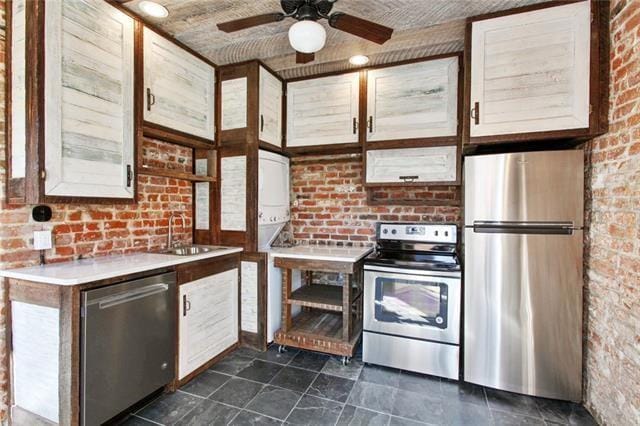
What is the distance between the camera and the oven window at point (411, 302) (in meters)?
2.25

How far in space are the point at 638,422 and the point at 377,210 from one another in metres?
2.15

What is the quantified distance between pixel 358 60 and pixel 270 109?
0.89 metres

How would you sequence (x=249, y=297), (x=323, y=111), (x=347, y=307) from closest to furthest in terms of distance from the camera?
(x=347, y=307) < (x=249, y=297) < (x=323, y=111)

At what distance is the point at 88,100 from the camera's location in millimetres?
1757

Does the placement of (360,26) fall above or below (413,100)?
above

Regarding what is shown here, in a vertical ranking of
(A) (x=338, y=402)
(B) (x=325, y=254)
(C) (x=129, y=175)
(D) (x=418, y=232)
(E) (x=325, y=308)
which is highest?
(C) (x=129, y=175)

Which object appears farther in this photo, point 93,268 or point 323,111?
point 323,111

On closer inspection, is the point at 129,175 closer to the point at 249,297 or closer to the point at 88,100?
the point at 88,100

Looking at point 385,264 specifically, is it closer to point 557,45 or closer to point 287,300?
point 287,300

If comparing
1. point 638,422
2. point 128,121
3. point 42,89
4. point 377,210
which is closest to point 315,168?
point 377,210

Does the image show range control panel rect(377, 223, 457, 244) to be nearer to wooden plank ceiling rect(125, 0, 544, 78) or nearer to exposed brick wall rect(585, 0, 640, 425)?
exposed brick wall rect(585, 0, 640, 425)

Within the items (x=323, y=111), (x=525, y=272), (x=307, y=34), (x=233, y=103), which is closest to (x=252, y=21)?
(x=307, y=34)

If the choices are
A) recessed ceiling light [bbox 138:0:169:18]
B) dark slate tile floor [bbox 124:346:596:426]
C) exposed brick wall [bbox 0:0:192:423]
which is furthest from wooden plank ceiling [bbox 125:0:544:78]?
dark slate tile floor [bbox 124:346:596:426]

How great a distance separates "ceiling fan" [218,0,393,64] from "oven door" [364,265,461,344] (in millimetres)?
1638
